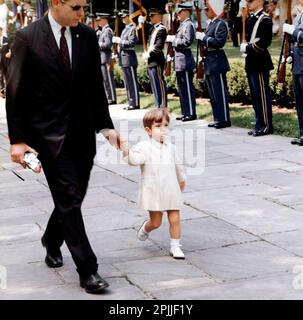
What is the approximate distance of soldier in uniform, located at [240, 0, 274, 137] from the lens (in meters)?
10.1

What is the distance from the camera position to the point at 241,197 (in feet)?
22.3

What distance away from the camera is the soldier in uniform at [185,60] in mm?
12000

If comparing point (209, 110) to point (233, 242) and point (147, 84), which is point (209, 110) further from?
point (233, 242)

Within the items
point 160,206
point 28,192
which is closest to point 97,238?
point 160,206

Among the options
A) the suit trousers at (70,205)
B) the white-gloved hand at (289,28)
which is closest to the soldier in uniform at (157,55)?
the white-gloved hand at (289,28)

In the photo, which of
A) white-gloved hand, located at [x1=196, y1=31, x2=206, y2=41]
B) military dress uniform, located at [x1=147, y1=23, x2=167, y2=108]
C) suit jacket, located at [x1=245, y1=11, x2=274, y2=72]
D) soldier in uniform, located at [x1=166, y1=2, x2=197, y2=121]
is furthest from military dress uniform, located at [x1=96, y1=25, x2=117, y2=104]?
suit jacket, located at [x1=245, y1=11, x2=274, y2=72]

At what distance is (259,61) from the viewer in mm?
10203

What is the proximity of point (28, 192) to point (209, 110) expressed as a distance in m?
6.02

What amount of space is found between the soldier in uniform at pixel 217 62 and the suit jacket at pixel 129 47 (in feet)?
10.4

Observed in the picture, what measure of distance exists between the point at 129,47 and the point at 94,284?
33.8 feet

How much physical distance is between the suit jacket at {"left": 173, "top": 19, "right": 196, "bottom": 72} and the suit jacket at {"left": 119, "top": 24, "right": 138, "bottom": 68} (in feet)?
7.14

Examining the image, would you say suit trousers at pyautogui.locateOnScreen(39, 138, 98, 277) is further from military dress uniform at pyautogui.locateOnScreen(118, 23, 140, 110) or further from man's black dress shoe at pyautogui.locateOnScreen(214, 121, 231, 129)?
military dress uniform at pyautogui.locateOnScreen(118, 23, 140, 110)

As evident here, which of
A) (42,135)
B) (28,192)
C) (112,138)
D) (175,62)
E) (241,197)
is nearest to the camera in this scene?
(42,135)
